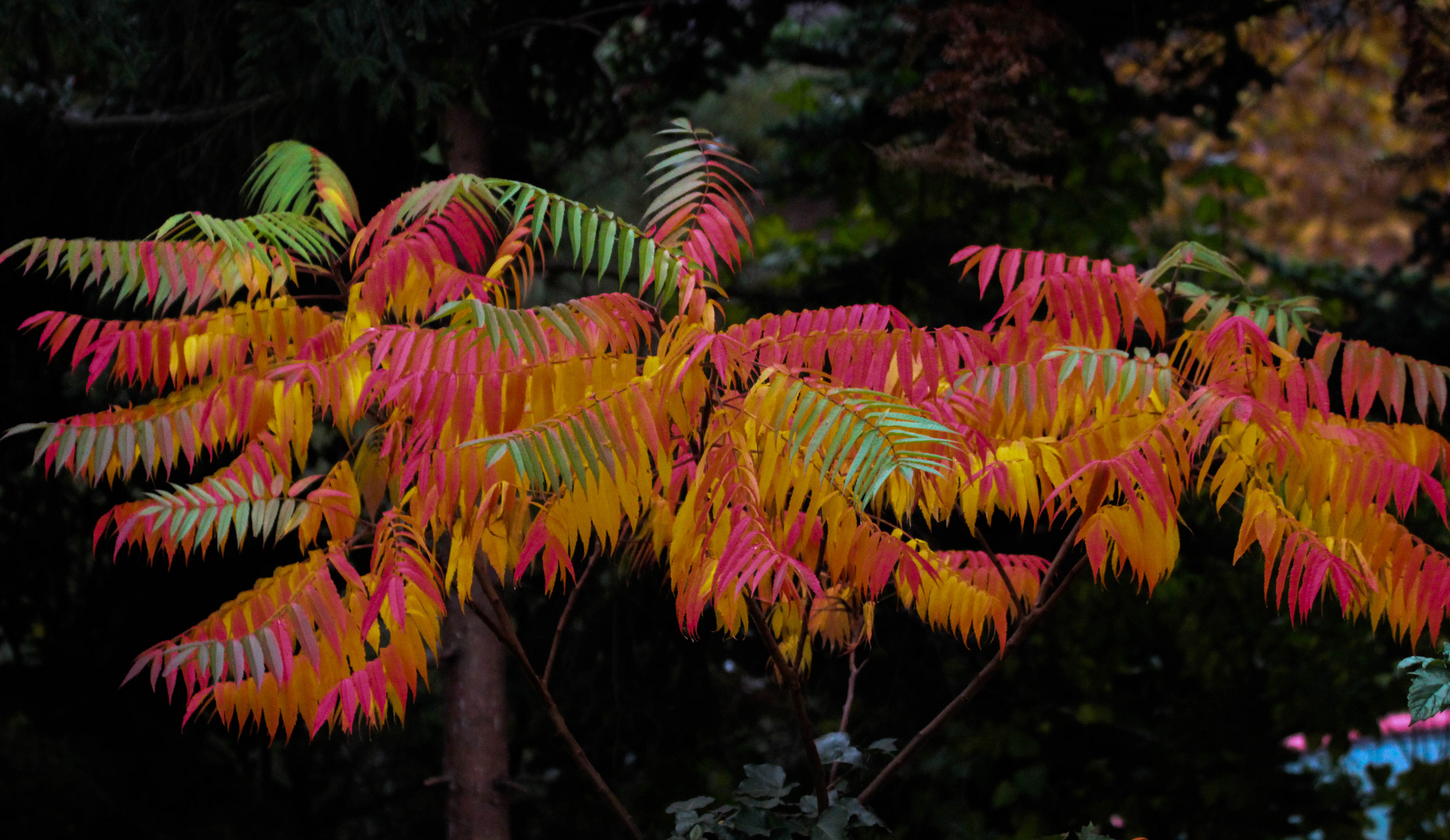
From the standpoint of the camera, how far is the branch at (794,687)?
260 centimetres

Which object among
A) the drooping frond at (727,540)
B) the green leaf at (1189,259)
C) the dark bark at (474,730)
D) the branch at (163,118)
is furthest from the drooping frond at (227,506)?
the branch at (163,118)

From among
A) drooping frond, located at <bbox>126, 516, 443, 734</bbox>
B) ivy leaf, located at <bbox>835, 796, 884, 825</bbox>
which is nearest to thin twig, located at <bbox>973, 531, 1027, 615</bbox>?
ivy leaf, located at <bbox>835, 796, 884, 825</bbox>

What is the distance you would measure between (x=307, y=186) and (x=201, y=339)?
589 millimetres

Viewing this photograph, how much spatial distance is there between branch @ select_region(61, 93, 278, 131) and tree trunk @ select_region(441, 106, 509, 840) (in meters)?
0.85

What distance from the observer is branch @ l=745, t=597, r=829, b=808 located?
8.54ft

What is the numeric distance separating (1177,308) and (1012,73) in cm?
241

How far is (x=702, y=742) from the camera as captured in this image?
5.76 meters

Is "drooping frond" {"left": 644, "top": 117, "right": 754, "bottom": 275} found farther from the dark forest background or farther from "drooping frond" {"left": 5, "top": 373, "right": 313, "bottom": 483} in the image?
the dark forest background

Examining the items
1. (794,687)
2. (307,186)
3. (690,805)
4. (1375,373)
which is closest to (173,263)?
(307,186)

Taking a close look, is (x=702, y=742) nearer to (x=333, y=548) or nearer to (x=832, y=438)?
(x=333, y=548)

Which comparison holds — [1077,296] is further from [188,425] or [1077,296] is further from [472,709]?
[472,709]

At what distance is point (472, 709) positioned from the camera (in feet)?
14.7

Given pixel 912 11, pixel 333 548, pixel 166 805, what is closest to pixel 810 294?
pixel 912 11

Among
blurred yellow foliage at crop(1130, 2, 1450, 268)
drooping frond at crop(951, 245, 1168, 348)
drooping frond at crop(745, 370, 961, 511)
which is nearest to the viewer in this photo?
drooping frond at crop(745, 370, 961, 511)
